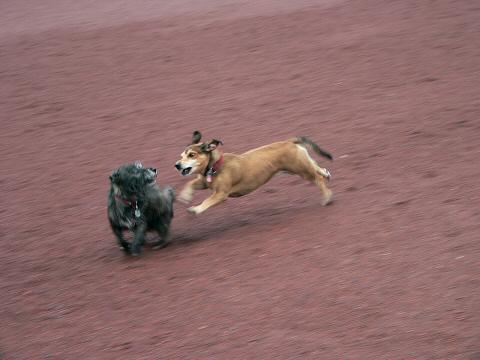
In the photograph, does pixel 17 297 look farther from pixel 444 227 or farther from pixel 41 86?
pixel 41 86

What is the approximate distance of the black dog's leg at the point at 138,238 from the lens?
911 centimetres

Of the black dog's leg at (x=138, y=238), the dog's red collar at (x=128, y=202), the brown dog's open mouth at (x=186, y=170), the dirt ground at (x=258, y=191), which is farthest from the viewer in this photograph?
the brown dog's open mouth at (x=186, y=170)

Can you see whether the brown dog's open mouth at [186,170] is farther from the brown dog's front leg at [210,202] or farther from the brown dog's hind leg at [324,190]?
the brown dog's hind leg at [324,190]

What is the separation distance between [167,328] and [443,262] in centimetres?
272

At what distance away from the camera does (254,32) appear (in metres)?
17.9

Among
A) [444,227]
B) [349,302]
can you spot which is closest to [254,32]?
[444,227]

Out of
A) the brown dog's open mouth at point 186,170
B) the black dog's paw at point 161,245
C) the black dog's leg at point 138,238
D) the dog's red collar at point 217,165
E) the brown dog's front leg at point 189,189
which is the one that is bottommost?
the black dog's paw at point 161,245

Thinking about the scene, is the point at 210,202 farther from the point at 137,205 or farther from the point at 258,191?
the point at 258,191

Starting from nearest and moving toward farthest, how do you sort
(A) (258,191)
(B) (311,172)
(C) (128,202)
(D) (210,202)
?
(C) (128,202) < (D) (210,202) < (B) (311,172) < (A) (258,191)

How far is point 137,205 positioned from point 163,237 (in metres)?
0.58

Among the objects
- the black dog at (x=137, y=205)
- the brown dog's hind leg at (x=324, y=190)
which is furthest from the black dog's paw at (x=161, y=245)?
the brown dog's hind leg at (x=324, y=190)

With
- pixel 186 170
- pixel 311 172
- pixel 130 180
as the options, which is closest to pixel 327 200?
pixel 311 172

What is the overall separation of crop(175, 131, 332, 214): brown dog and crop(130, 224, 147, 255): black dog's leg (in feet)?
1.86

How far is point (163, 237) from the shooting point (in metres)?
9.41
